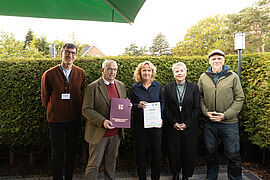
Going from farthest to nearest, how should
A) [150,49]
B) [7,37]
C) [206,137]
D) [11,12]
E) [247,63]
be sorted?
[150,49] < [7,37] < [247,63] < [206,137] < [11,12]

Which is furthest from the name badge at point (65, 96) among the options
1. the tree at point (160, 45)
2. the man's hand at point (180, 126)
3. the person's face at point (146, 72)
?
A: the tree at point (160, 45)

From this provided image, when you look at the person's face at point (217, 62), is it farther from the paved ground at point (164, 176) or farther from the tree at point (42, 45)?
the tree at point (42, 45)

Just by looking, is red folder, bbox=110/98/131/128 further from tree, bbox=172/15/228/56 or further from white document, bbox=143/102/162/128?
tree, bbox=172/15/228/56

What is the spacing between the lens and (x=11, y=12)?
5.11ft

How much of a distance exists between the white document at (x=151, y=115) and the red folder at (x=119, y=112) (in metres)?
0.38

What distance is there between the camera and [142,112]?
3.05 metres

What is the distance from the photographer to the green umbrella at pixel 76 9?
1.49m

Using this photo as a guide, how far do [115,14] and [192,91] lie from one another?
207 centimetres

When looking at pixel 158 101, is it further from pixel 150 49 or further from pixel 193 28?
pixel 150 49

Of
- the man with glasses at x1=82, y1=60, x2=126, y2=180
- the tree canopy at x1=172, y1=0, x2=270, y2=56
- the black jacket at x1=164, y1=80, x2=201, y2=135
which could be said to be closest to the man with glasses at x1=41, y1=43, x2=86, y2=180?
the man with glasses at x1=82, y1=60, x2=126, y2=180

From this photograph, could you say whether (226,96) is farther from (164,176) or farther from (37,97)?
(37,97)

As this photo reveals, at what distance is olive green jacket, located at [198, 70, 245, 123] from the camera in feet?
10.1

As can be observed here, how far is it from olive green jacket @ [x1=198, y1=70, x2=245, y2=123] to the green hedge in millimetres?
1027

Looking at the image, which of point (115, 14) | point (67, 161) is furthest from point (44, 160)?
point (115, 14)
